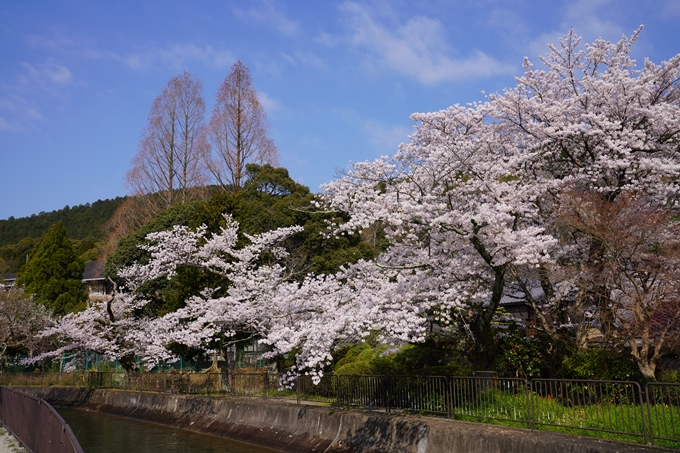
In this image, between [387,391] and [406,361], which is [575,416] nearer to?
[387,391]

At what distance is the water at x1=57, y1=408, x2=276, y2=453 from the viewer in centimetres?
1764

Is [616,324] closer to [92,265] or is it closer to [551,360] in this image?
[551,360]

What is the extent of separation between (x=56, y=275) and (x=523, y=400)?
144ft

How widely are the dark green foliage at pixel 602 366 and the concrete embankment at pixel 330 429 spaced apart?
3.66 meters

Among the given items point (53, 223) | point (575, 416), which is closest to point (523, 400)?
point (575, 416)

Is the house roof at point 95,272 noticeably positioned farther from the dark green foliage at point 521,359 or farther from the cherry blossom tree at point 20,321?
the dark green foliage at point 521,359

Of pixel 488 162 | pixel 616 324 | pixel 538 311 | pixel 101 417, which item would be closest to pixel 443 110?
pixel 488 162

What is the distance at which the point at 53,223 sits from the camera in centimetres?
9838

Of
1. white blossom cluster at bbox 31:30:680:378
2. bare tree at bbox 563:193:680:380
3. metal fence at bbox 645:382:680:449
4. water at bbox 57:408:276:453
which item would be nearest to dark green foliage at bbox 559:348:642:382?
bare tree at bbox 563:193:680:380

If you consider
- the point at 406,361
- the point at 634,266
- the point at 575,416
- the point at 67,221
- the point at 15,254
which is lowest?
the point at 575,416

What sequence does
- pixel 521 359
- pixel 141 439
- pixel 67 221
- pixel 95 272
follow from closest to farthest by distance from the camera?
pixel 521 359 → pixel 141 439 → pixel 95 272 → pixel 67 221

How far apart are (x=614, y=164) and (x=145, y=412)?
828 inches

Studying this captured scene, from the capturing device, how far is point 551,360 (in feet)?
57.3

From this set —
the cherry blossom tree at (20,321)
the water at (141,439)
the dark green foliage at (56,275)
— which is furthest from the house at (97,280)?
the water at (141,439)
